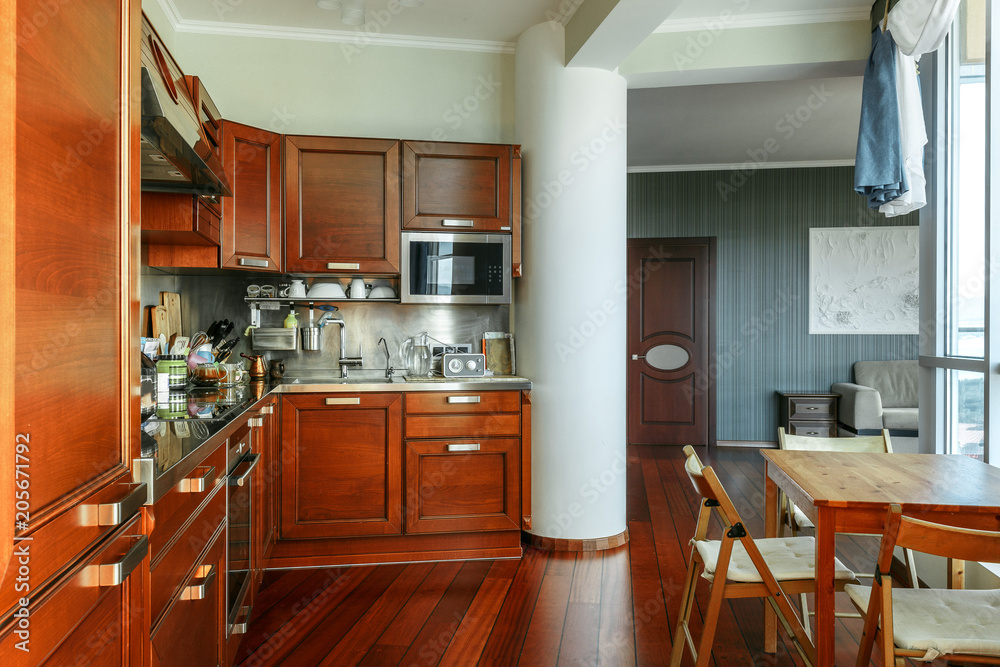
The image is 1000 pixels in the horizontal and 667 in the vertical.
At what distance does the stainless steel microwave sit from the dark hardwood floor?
1.37m

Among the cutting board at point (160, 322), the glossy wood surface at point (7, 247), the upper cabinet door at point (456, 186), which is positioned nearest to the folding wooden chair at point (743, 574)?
the glossy wood surface at point (7, 247)

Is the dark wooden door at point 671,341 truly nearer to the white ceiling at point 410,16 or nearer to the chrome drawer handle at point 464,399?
the white ceiling at point 410,16

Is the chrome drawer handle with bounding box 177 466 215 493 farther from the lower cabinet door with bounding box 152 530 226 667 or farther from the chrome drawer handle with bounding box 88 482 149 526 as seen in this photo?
the chrome drawer handle with bounding box 88 482 149 526

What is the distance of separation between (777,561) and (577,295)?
1745mm

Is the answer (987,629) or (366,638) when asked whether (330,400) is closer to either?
(366,638)

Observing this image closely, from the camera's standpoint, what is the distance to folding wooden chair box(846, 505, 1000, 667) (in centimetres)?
141

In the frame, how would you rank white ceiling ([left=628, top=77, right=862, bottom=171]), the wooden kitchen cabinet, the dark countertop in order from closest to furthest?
the dark countertop < the wooden kitchen cabinet < white ceiling ([left=628, top=77, right=862, bottom=171])

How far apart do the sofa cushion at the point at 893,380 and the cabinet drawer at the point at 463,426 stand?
14.0 ft

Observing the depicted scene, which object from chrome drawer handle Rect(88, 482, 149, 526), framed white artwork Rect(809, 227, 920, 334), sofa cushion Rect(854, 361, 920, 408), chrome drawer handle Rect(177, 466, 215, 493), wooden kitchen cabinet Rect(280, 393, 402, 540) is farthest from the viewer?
framed white artwork Rect(809, 227, 920, 334)

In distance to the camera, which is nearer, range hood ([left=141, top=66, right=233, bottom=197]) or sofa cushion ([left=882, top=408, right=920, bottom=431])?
range hood ([left=141, top=66, right=233, bottom=197])

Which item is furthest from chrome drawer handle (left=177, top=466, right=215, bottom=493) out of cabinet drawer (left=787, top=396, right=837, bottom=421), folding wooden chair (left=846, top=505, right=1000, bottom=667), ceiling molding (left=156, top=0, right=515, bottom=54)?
cabinet drawer (left=787, top=396, right=837, bottom=421)

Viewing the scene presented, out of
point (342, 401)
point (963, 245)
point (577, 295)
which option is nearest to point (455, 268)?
point (577, 295)

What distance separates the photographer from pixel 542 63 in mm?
3525

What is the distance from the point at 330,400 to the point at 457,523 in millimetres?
875
